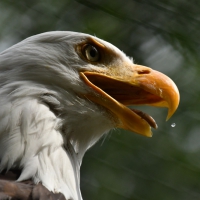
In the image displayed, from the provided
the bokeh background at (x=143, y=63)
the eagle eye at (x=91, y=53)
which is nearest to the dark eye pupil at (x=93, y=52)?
the eagle eye at (x=91, y=53)

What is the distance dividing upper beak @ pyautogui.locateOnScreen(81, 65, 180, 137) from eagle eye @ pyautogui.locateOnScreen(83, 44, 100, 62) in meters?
0.08

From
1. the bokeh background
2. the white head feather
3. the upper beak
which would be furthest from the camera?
the bokeh background

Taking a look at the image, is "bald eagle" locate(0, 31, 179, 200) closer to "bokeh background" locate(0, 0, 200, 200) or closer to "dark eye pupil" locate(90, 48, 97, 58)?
"dark eye pupil" locate(90, 48, 97, 58)

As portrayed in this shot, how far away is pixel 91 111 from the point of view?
310 centimetres

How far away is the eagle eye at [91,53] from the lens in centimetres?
320

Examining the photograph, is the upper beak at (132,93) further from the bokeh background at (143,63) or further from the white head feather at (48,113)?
the bokeh background at (143,63)

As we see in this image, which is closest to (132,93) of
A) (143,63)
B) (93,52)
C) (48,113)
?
(93,52)

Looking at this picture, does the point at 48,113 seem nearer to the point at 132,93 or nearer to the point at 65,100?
the point at 65,100

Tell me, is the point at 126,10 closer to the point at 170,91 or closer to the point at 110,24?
the point at 110,24

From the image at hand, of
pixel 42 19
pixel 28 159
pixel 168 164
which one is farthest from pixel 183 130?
pixel 28 159

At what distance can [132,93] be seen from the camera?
3.14m

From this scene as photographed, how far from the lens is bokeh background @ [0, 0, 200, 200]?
4316 mm

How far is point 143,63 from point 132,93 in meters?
1.21

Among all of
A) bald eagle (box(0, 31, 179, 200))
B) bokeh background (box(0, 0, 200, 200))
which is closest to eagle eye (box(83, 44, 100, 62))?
bald eagle (box(0, 31, 179, 200))
